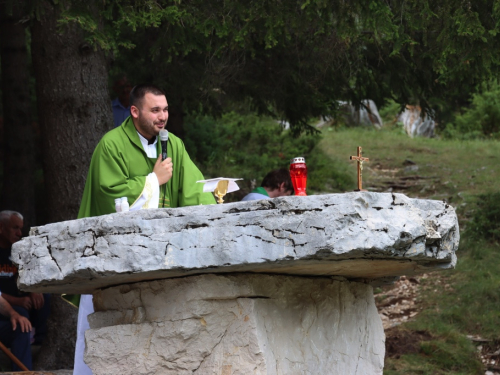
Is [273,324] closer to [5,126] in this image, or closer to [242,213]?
[242,213]

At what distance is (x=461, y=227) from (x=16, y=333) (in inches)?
240

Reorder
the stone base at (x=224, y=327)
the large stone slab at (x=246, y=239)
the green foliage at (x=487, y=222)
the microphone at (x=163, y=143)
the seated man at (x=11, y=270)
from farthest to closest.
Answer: the green foliage at (x=487, y=222) → the seated man at (x=11, y=270) → the microphone at (x=163, y=143) → the stone base at (x=224, y=327) → the large stone slab at (x=246, y=239)

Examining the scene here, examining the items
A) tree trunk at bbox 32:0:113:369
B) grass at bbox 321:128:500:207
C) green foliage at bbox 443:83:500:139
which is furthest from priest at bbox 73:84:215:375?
green foliage at bbox 443:83:500:139

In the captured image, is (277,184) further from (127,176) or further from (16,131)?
(16,131)

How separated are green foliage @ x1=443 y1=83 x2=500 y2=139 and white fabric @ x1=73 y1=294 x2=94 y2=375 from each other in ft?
48.6

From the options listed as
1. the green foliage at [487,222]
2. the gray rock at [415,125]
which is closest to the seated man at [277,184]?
the green foliage at [487,222]

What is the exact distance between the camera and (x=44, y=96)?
6.33m

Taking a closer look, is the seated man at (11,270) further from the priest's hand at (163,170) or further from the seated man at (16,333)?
the priest's hand at (163,170)

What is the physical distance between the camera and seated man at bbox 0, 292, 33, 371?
20.5 feet

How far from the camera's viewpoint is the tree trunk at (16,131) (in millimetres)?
8969

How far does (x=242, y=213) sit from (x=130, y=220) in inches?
20.3

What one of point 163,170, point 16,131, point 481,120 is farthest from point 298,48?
point 481,120

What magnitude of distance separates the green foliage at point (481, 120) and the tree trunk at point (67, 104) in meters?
13.3

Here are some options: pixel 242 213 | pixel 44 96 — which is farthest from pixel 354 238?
pixel 44 96
